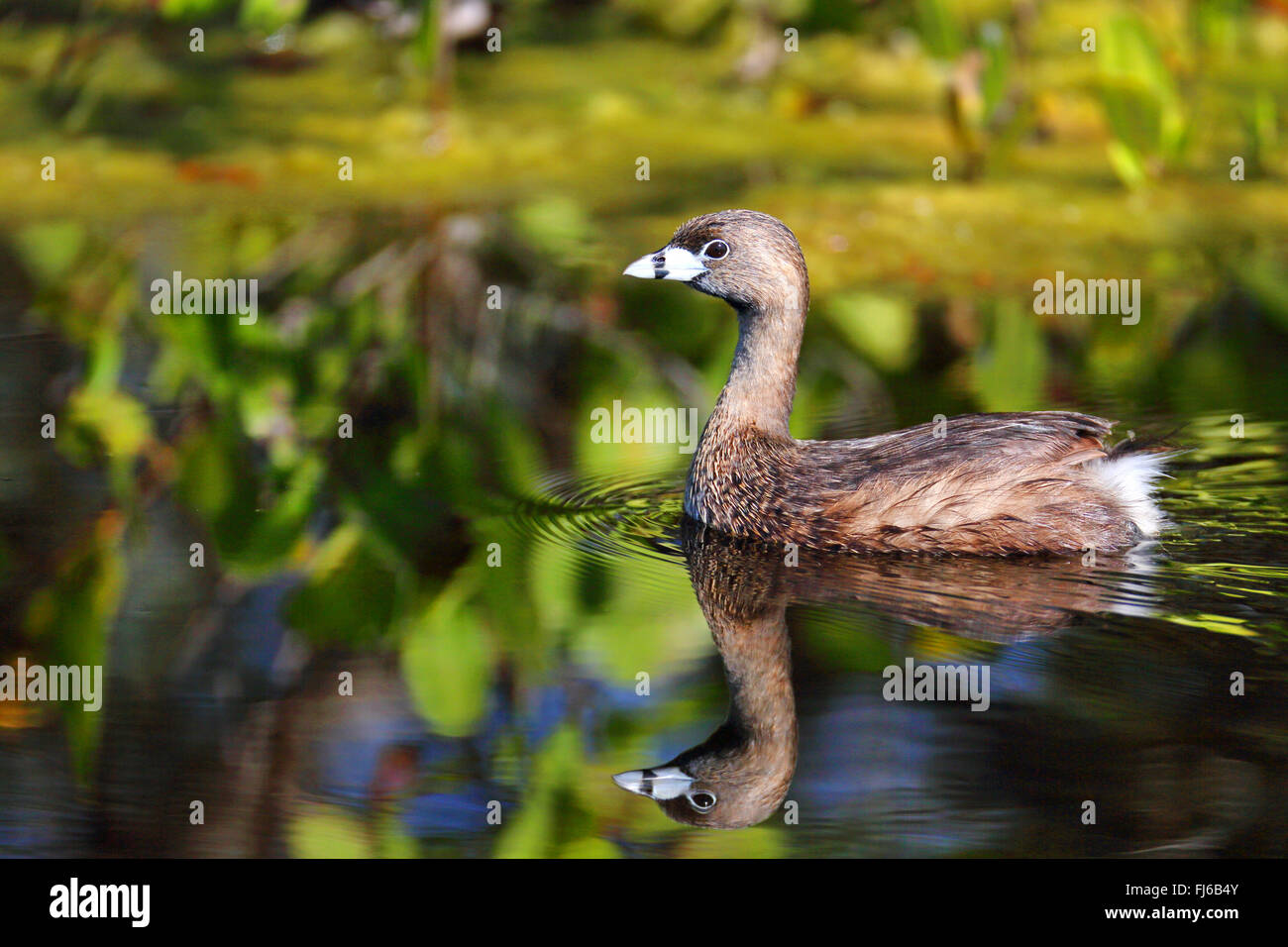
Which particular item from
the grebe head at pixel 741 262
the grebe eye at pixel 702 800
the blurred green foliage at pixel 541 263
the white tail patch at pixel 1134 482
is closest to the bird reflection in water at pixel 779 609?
the grebe eye at pixel 702 800

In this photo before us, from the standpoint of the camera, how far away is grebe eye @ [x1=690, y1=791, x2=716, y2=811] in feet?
17.2

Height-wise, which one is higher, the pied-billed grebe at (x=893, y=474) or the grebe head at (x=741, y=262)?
the grebe head at (x=741, y=262)

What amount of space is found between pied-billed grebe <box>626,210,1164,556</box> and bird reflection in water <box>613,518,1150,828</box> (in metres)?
0.10

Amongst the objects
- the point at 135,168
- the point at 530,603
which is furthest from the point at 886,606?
the point at 135,168

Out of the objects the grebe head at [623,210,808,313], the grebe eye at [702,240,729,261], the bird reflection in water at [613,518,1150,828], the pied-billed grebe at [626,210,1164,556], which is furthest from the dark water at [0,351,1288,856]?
the grebe eye at [702,240,729,261]

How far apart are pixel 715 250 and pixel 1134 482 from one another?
2034 millimetres

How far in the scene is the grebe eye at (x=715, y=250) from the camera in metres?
7.67

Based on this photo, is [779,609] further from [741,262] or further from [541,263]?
[541,263]

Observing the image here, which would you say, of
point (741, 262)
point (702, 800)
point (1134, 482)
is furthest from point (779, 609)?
point (741, 262)

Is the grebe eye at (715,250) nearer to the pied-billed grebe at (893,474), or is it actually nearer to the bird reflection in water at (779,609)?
the pied-billed grebe at (893,474)

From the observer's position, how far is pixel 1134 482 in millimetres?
7145

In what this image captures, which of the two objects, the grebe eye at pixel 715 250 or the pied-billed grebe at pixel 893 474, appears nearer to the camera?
the pied-billed grebe at pixel 893 474

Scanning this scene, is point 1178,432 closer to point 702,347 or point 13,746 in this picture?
point 702,347

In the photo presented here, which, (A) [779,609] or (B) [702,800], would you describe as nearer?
(B) [702,800]
